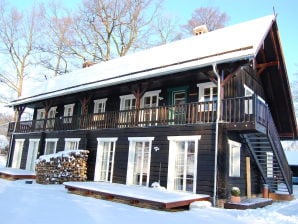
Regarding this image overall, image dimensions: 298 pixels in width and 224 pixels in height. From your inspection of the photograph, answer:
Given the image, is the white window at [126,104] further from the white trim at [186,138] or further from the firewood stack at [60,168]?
the white trim at [186,138]

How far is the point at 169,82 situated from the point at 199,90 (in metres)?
1.48

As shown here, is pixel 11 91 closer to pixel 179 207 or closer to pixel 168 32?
pixel 168 32

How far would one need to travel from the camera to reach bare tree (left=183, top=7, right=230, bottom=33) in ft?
105

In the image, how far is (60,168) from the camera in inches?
527

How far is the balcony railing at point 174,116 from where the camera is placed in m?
10.2

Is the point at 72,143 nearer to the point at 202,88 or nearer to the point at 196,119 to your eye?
the point at 202,88

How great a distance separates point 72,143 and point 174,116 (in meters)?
6.80

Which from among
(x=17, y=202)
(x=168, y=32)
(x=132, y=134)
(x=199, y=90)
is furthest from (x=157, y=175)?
(x=168, y=32)

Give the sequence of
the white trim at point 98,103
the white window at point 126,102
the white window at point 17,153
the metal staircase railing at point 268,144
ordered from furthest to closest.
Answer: the white window at point 17,153
the white trim at point 98,103
the white window at point 126,102
the metal staircase railing at point 268,144

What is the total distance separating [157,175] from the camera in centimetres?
1181

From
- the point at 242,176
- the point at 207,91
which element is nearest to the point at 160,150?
the point at 207,91

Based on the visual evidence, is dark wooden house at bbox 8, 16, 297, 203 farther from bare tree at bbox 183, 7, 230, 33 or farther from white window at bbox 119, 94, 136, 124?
bare tree at bbox 183, 7, 230, 33

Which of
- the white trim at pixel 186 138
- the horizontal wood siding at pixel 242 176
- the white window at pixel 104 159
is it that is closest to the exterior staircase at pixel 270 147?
the horizontal wood siding at pixel 242 176

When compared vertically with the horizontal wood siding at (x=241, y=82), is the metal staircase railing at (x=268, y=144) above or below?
below
